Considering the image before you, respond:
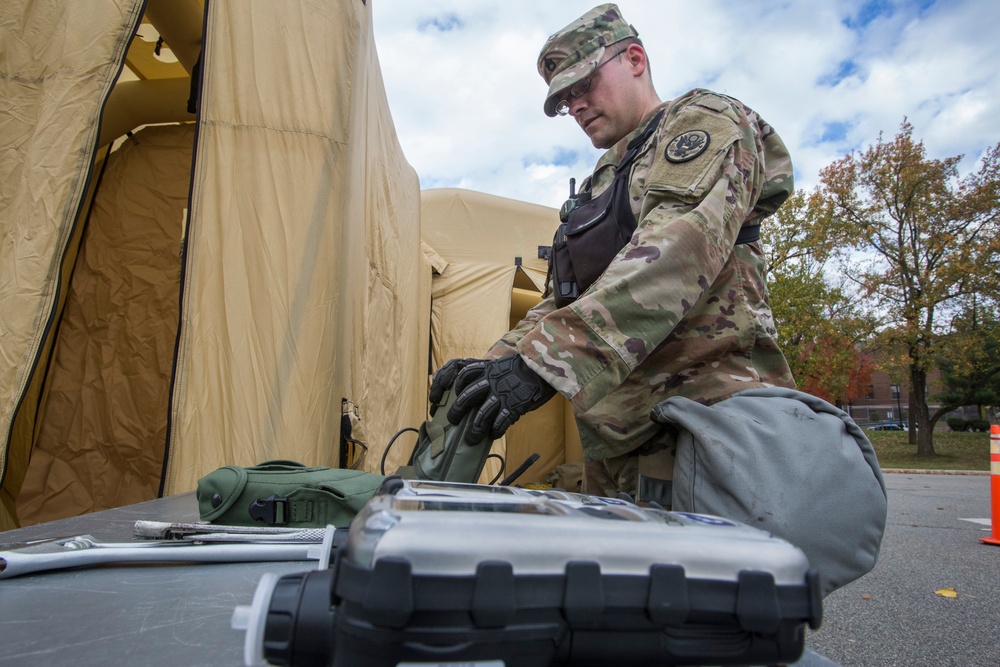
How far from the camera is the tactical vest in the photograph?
134 centimetres

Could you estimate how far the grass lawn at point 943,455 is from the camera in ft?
39.0

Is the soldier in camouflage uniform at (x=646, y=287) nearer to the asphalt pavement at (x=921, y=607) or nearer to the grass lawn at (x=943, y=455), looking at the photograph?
the asphalt pavement at (x=921, y=607)

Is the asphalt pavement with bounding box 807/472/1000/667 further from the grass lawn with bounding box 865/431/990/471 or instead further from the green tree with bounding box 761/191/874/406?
the green tree with bounding box 761/191/874/406

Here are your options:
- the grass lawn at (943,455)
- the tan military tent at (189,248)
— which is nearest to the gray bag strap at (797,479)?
the tan military tent at (189,248)

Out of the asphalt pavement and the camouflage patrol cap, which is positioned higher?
the camouflage patrol cap

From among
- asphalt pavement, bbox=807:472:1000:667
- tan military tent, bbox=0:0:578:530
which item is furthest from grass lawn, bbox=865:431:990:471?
tan military tent, bbox=0:0:578:530

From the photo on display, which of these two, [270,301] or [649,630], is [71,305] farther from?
[649,630]

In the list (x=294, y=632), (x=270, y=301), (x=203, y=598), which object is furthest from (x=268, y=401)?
(x=294, y=632)

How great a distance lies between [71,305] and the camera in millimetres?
3145

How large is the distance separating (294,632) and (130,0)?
101 inches

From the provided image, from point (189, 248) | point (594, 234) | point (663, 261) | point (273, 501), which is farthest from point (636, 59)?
point (189, 248)

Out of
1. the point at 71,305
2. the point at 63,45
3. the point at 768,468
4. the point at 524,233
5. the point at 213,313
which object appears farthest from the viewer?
the point at 524,233

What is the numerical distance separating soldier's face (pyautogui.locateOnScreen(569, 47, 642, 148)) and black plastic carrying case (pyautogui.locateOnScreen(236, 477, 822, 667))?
1293mm

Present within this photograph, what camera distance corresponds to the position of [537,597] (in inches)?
14.7
